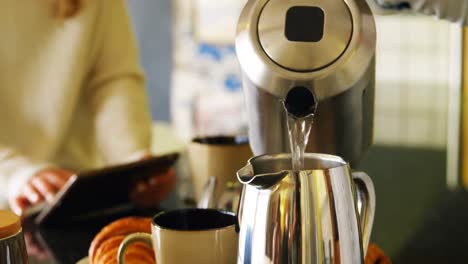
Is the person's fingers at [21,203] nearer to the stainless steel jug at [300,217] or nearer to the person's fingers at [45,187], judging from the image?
the person's fingers at [45,187]

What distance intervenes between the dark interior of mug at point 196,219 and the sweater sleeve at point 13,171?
1.91 feet

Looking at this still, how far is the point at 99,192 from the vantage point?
3.41ft

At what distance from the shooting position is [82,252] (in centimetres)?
88

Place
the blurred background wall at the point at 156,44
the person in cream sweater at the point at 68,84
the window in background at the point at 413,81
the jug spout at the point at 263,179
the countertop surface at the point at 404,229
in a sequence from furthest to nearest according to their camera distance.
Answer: the blurred background wall at the point at 156,44, the window in background at the point at 413,81, the person in cream sweater at the point at 68,84, the countertop surface at the point at 404,229, the jug spout at the point at 263,179

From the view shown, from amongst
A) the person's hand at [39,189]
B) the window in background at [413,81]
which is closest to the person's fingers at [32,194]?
the person's hand at [39,189]

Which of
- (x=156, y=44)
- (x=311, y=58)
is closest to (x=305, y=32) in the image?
(x=311, y=58)

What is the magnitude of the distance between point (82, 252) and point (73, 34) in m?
0.60

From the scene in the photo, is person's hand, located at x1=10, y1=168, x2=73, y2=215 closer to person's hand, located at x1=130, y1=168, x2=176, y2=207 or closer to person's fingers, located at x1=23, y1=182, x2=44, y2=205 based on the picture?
person's fingers, located at x1=23, y1=182, x2=44, y2=205

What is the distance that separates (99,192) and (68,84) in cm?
40

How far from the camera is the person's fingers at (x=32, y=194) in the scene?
3.67 ft

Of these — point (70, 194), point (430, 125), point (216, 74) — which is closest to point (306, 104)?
point (70, 194)

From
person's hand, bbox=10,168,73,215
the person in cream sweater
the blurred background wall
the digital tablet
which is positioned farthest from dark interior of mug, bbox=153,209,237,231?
the blurred background wall

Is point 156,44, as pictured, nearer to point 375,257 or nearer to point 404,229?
point 404,229

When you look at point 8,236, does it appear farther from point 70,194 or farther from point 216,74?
point 216,74
